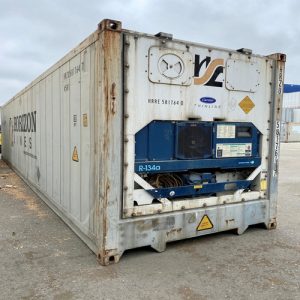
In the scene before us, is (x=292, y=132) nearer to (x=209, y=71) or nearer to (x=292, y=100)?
(x=292, y=100)

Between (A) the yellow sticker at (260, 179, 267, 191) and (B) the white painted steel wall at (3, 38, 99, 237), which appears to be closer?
(B) the white painted steel wall at (3, 38, 99, 237)

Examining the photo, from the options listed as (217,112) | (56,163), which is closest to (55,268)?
(56,163)

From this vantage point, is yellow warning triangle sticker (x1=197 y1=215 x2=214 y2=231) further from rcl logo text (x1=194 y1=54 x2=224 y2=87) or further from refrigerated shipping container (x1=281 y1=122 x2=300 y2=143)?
refrigerated shipping container (x1=281 y1=122 x2=300 y2=143)

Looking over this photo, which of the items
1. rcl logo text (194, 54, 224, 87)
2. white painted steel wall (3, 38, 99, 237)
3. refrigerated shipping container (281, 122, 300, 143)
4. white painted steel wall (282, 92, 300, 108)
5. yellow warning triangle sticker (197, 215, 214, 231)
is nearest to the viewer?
white painted steel wall (3, 38, 99, 237)

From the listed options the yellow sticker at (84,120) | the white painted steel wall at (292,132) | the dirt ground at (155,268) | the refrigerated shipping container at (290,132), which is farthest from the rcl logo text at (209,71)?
the white painted steel wall at (292,132)

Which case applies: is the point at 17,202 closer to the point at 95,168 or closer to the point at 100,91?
the point at 95,168

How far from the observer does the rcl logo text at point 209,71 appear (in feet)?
13.7

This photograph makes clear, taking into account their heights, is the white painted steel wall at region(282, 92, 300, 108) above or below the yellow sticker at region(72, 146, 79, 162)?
above

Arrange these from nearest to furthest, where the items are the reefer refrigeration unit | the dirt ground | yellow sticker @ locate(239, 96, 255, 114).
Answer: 1. the dirt ground
2. the reefer refrigeration unit
3. yellow sticker @ locate(239, 96, 255, 114)

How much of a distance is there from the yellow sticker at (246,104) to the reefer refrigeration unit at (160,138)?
0.01 metres

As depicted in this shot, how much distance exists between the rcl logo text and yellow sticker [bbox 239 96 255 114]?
1.45 ft

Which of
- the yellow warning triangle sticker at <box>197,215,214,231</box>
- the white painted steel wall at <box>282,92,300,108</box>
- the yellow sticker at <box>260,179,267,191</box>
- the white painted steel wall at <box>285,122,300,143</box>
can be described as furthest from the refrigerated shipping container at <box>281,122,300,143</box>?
the yellow warning triangle sticker at <box>197,215,214,231</box>

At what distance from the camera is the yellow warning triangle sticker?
4.33 meters

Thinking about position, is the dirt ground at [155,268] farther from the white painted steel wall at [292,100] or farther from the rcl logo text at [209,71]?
the white painted steel wall at [292,100]
